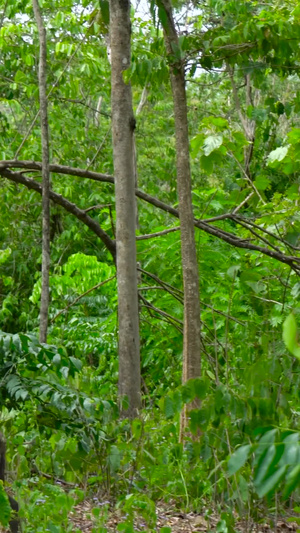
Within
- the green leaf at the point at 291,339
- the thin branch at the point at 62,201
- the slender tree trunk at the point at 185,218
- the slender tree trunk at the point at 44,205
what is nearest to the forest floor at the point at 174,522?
the slender tree trunk at the point at 185,218

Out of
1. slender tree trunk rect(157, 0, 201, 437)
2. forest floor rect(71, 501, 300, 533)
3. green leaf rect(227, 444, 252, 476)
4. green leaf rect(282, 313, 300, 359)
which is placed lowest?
forest floor rect(71, 501, 300, 533)

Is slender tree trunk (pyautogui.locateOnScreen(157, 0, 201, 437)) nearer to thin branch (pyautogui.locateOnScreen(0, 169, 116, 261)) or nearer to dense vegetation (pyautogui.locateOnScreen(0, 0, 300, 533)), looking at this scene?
dense vegetation (pyautogui.locateOnScreen(0, 0, 300, 533))

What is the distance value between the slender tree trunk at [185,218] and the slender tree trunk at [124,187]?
601 millimetres

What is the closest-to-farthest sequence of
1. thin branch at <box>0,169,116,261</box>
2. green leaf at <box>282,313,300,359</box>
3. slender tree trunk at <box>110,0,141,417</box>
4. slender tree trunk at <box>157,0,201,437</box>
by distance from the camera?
green leaf at <box>282,313,300,359</box> < slender tree trunk at <box>157,0,201,437</box> < slender tree trunk at <box>110,0,141,417</box> < thin branch at <box>0,169,116,261</box>

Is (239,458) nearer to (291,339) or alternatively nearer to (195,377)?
(291,339)

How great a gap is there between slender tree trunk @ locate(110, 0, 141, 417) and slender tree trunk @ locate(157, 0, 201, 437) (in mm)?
601

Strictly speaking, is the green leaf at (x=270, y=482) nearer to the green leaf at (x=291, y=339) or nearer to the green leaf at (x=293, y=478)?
the green leaf at (x=293, y=478)

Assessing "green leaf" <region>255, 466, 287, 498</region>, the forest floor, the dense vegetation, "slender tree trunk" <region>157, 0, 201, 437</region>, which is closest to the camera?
"green leaf" <region>255, 466, 287, 498</region>

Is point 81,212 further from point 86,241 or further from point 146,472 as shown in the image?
point 86,241

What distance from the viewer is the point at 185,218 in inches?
210

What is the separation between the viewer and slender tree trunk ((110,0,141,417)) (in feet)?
19.2

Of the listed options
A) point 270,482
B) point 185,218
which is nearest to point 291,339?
point 270,482

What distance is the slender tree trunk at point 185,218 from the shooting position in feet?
17.0

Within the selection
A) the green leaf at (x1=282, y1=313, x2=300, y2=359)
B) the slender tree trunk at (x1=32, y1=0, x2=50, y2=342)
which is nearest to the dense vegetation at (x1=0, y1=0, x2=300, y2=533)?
the green leaf at (x1=282, y1=313, x2=300, y2=359)
